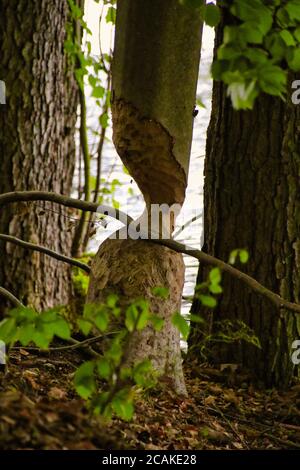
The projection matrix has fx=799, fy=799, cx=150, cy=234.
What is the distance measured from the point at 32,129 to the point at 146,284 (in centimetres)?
281

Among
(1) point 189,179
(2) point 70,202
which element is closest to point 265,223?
(2) point 70,202

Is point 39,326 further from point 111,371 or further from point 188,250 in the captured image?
point 188,250

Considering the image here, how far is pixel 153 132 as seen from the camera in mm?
3357

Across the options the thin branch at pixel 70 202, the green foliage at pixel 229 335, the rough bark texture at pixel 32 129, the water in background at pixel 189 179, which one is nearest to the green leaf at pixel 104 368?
the thin branch at pixel 70 202

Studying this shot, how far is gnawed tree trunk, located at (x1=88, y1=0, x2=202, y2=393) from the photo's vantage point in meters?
3.25

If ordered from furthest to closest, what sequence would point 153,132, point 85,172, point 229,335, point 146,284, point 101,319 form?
point 85,172
point 229,335
point 146,284
point 153,132
point 101,319

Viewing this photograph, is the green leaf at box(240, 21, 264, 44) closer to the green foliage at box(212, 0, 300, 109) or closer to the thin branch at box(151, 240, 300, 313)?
the green foliage at box(212, 0, 300, 109)

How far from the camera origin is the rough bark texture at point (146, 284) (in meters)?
3.52

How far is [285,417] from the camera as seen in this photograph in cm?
394

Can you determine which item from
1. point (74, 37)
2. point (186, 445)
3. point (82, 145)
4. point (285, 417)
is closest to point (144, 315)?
point (186, 445)

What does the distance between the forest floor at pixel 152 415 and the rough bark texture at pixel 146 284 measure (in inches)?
7.2

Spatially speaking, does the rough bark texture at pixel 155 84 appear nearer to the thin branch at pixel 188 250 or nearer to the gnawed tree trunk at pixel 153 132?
the gnawed tree trunk at pixel 153 132

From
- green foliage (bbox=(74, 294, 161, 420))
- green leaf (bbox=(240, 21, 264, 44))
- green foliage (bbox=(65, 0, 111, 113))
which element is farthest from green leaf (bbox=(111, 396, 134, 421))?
green foliage (bbox=(65, 0, 111, 113))
